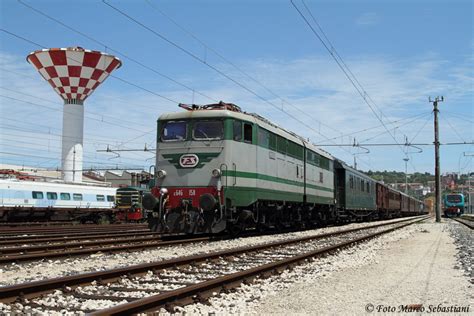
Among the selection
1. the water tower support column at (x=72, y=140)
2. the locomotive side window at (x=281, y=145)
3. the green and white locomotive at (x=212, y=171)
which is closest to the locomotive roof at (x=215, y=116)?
the green and white locomotive at (x=212, y=171)

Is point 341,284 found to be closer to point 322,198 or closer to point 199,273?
point 199,273

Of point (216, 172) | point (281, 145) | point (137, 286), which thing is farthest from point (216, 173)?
point (137, 286)

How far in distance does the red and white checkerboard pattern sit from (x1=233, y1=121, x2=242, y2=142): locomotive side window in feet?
108

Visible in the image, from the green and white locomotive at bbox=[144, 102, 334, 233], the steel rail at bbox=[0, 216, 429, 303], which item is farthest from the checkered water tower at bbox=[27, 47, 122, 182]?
the steel rail at bbox=[0, 216, 429, 303]

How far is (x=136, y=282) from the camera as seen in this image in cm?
787

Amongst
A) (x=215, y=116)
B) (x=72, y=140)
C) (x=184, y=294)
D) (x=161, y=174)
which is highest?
(x=72, y=140)

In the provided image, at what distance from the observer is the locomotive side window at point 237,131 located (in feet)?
50.6

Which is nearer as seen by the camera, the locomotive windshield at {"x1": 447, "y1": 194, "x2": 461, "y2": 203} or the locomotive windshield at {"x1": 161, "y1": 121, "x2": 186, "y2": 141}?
the locomotive windshield at {"x1": 161, "y1": 121, "x2": 186, "y2": 141}

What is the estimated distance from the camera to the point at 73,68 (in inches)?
1815

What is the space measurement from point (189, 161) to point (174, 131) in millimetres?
1176

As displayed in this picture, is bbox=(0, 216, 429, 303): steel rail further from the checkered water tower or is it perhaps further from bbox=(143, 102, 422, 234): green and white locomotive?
the checkered water tower

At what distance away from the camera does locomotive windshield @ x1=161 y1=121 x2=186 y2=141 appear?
1570cm

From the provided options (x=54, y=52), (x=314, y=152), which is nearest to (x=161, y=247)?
(x=314, y=152)

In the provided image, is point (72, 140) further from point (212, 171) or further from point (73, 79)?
point (212, 171)
